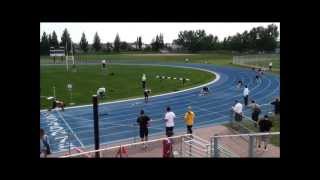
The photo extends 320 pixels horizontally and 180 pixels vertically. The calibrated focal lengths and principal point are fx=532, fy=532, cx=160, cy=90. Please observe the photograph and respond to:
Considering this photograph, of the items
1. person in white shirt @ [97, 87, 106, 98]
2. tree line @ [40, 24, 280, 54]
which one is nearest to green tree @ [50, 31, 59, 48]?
tree line @ [40, 24, 280, 54]

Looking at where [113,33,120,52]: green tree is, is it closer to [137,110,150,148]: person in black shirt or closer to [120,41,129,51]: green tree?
[120,41,129,51]: green tree

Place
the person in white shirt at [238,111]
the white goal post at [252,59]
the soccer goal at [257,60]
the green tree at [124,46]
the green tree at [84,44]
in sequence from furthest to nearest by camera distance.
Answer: the green tree at [124,46], the green tree at [84,44], the white goal post at [252,59], the soccer goal at [257,60], the person in white shirt at [238,111]

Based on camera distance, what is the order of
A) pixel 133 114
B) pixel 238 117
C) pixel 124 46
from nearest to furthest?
pixel 238 117 → pixel 133 114 → pixel 124 46

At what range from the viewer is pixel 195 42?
67.9 metres

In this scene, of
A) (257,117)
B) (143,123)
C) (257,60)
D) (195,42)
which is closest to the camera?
(143,123)

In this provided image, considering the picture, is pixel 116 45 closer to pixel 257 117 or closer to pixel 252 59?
pixel 252 59

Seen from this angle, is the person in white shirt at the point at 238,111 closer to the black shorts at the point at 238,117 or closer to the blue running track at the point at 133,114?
the black shorts at the point at 238,117

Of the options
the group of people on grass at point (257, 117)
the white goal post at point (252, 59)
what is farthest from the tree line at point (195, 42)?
the group of people on grass at point (257, 117)

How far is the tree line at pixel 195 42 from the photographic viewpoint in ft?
197

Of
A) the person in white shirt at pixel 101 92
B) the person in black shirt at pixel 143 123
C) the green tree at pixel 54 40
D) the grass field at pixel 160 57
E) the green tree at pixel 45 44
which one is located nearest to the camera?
the person in black shirt at pixel 143 123

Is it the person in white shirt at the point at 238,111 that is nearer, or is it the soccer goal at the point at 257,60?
the person in white shirt at the point at 238,111

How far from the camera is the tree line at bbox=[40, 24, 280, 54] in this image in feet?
197

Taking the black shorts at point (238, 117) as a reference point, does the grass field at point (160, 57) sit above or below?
above

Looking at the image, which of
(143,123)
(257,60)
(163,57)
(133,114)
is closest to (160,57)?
(163,57)
